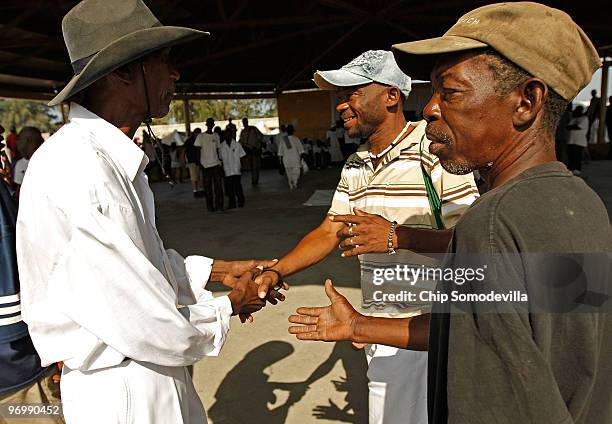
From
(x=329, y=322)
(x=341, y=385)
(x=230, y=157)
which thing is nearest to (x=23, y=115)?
(x=230, y=157)

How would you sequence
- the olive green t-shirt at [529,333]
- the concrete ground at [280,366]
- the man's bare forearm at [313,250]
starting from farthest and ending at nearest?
the concrete ground at [280,366] → the man's bare forearm at [313,250] → the olive green t-shirt at [529,333]

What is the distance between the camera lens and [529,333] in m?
0.84

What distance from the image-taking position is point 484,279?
846mm

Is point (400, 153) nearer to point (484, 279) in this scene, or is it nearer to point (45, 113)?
point (484, 279)

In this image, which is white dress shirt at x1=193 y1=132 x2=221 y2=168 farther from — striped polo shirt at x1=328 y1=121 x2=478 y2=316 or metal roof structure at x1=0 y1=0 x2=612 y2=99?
striped polo shirt at x1=328 y1=121 x2=478 y2=316

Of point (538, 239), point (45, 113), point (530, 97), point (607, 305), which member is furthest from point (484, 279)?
point (45, 113)

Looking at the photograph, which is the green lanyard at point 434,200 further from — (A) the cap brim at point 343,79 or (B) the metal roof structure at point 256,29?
(B) the metal roof structure at point 256,29

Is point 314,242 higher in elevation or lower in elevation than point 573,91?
lower

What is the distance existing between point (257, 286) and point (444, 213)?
3.01 feet

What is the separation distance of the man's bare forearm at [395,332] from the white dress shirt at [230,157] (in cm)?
892

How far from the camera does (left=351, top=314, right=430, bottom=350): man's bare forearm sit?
1.34 meters

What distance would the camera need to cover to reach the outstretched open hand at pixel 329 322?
1453 millimetres

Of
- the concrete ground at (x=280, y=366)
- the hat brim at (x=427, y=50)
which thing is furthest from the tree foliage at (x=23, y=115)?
the hat brim at (x=427, y=50)

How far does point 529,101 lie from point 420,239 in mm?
913
